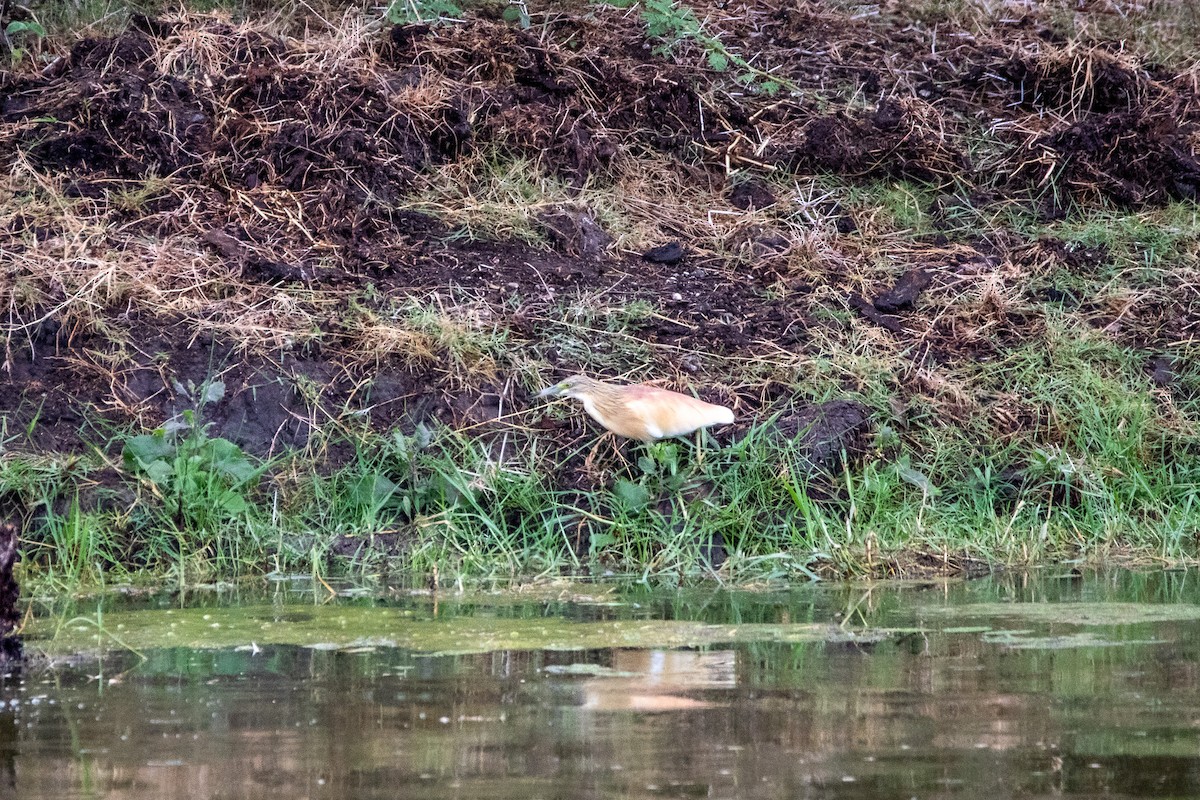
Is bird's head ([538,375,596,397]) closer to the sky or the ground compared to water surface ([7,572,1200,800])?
closer to the sky

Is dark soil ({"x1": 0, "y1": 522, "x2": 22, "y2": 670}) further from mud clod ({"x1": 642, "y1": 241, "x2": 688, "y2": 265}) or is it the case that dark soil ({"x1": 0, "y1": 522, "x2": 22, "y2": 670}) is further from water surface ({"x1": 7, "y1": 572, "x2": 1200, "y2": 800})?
mud clod ({"x1": 642, "y1": 241, "x2": 688, "y2": 265})

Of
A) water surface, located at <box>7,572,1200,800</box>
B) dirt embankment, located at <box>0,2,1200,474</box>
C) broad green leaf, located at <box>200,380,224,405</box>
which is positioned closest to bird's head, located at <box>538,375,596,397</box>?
dirt embankment, located at <box>0,2,1200,474</box>

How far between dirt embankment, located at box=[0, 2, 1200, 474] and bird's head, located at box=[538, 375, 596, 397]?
0.74 ft

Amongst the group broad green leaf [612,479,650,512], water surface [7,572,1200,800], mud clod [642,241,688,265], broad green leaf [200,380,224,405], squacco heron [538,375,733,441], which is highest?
mud clod [642,241,688,265]

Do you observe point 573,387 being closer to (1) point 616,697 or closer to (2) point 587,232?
(2) point 587,232

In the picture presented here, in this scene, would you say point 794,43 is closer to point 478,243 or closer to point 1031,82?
point 1031,82

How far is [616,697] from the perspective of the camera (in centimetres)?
381

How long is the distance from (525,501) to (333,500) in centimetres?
80

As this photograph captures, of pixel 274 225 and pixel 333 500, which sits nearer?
pixel 333 500

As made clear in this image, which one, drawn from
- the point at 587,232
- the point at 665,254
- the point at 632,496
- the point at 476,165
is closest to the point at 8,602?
the point at 632,496

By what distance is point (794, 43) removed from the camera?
9961 millimetres

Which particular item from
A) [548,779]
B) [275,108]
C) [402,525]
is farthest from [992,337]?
[548,779]

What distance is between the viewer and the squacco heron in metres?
6.18

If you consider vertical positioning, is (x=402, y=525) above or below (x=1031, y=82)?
below
